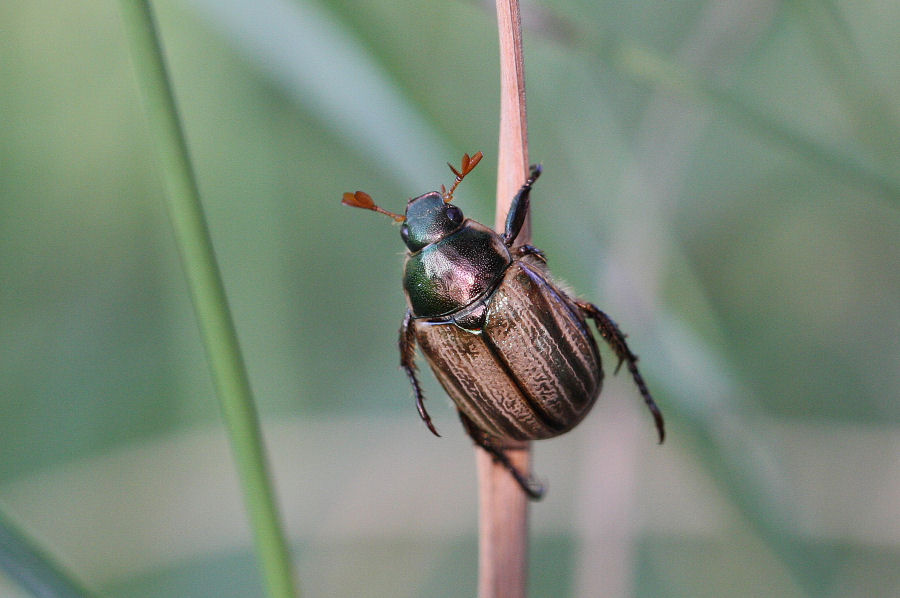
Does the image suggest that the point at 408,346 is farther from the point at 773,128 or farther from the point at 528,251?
the point at 773,128

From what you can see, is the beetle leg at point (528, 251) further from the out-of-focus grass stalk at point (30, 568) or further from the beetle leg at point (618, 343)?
the out-of-focus grass stalk at point (30, 568)

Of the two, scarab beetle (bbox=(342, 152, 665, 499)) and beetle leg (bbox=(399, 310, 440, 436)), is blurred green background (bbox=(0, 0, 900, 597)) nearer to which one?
scarab beetle (bbox=(342, 152, 665, 499))

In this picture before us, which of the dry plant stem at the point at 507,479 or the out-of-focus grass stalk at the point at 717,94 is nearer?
the dry plant stem at the point at 507,479

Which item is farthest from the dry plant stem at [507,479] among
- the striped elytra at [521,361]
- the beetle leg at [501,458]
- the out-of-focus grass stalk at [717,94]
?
the out-of-focus grass stalk at [717,94]

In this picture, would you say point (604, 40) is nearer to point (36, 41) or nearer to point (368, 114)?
point (368, 114)

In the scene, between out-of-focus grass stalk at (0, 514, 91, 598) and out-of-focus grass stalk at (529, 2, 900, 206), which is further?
out-of-focus grass stalk at (529, 2, 900, 206)

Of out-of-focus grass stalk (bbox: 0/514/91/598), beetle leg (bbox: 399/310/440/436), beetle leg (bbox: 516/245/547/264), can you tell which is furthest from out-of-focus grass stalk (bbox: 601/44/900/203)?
out-of-focus grass stalk (bbox: 0/514/91/598)

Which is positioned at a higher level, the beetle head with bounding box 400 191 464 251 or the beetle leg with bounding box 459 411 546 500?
the beetle head with bounding box 400 191 464 251

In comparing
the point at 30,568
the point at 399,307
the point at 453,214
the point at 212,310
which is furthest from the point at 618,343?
the point at 399,307
